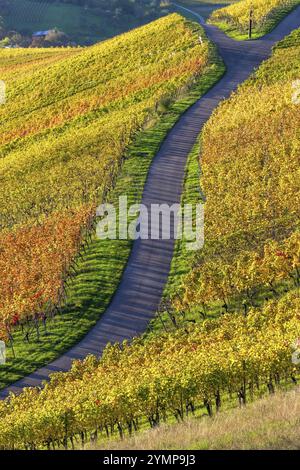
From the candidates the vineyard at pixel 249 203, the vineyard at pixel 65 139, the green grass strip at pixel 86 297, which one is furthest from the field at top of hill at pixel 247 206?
the vineyard at pixel 65 139

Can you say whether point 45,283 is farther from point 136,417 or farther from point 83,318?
point 136,417

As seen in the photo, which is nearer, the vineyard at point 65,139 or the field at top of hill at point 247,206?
the field at top of hill at point 247,206

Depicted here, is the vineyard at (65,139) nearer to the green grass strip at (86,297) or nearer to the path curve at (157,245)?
the green grass strip at (86,297)

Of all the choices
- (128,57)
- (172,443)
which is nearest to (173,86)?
(128,57)

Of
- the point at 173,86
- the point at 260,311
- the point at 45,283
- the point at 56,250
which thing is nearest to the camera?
the point at 260,311

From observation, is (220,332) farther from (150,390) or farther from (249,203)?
(249,203)

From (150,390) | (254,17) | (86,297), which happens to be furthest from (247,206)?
(254,17)
